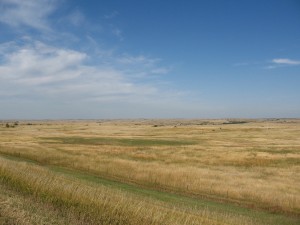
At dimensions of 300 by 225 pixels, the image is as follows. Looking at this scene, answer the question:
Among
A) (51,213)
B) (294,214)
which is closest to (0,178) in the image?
(51,213)

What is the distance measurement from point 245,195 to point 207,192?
9.50 ft

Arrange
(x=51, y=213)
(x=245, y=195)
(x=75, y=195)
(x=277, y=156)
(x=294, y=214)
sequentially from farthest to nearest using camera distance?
(x=277, y=156) → (x=245, y=195) → (x=294, y=214) → (x=75, y=195) → (x=51, y=213)

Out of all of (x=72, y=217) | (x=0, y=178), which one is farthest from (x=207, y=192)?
(x=72, y=217)

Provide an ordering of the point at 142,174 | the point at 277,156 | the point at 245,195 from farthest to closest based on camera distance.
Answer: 1. the point at 277,156
2. the point at 142,174
3. the point at 245,195

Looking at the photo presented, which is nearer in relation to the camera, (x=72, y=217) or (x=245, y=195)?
(x=72, y=217)

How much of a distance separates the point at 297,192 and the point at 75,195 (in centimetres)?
2158

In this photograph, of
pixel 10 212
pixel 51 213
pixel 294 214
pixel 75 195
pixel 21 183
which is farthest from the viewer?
pixel 294 214

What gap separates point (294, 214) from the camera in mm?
22828

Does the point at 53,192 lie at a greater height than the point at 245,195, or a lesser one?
greater

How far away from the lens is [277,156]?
166 feet

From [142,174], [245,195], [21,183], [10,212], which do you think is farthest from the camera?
[142,174]

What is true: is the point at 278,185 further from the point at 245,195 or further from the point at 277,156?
the point at 277,156

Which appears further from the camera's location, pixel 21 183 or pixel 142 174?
pixel 142 174

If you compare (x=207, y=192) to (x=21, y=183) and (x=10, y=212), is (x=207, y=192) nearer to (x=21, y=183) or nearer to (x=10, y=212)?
(x=21, y=183)
